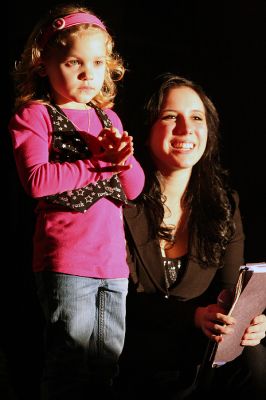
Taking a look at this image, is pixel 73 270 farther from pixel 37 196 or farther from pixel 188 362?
pixel 188 362

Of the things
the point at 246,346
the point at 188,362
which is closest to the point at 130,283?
the point at 188,362

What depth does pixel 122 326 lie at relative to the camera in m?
1.73

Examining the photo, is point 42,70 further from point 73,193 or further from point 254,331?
point 254,331

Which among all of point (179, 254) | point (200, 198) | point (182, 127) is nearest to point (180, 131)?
point (182, 127)

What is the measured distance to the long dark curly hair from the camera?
2.22m

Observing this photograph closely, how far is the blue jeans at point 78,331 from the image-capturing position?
161 cm

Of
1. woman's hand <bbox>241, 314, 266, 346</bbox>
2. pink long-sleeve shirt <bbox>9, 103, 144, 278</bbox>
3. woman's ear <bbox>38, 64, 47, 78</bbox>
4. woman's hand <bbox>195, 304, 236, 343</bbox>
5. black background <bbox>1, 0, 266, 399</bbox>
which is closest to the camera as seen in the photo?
pink long-sleeve shirt <bbox>9, 103, 144, 278</bbox>

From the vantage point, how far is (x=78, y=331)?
5.29ft

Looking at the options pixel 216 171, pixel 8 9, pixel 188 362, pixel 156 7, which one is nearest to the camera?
pixel 188 362

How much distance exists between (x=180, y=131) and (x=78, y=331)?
0.89 m

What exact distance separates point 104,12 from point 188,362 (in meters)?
1.58

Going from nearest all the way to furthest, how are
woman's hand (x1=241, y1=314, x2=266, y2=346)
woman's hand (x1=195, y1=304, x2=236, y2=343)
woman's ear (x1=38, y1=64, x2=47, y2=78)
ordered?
woman's ear (x1=38, y1=64, x2=47, y2=78), woman's hand (x1=195, y1=304, x2=236, y2=343), woman's hand (x1=241, y1=314, x2=266, y2=346)

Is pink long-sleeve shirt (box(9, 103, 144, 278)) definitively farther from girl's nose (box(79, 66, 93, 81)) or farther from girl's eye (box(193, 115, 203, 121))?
girl's eye (box(193, 115, 203, 121))

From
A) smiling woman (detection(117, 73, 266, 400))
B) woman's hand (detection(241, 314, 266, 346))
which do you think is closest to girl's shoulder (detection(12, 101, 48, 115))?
smiling woman (detection(117, 73, 266, 400))
